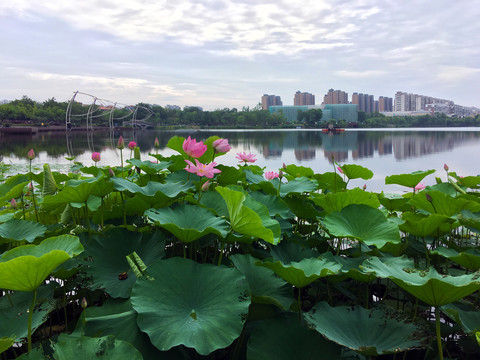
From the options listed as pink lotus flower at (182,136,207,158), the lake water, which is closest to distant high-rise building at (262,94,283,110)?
the lake water

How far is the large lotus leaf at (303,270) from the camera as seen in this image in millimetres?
643

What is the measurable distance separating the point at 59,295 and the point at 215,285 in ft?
1.62

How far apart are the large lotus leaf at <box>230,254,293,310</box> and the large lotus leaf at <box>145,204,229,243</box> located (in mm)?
88

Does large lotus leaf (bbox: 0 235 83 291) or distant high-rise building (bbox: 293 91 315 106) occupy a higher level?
distant high-rise building (bbox: 293 91 315 106)

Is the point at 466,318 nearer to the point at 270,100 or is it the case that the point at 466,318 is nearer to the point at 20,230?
the point at 20,230

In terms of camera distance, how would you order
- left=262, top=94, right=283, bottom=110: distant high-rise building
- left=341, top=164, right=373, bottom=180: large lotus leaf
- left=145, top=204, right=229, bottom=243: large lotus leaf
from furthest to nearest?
left=262, top=94, right=283, bottom=110: distant high-rise building → left=341, top=164, right=373, bottom=180: large lotus leaf → left=145, top=204, right=229, bottom=243: large lotus leaf

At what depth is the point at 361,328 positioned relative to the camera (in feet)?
2.18

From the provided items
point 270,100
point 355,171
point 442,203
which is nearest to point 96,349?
point 442,203

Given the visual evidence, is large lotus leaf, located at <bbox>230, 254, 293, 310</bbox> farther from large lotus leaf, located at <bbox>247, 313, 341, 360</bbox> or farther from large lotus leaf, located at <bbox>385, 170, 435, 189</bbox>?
large lotus leaf, located at <bbox>385, 170, 435, 189</bbox>

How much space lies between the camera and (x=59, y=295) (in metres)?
0.89

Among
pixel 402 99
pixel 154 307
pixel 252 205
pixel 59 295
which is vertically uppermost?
pixel 402 99

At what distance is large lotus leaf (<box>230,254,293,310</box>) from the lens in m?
0.75

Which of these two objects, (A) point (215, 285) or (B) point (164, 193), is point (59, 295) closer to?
(B) point (164, 193)

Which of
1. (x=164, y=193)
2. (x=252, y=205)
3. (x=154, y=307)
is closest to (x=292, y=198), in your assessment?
(x=252, y=205)
